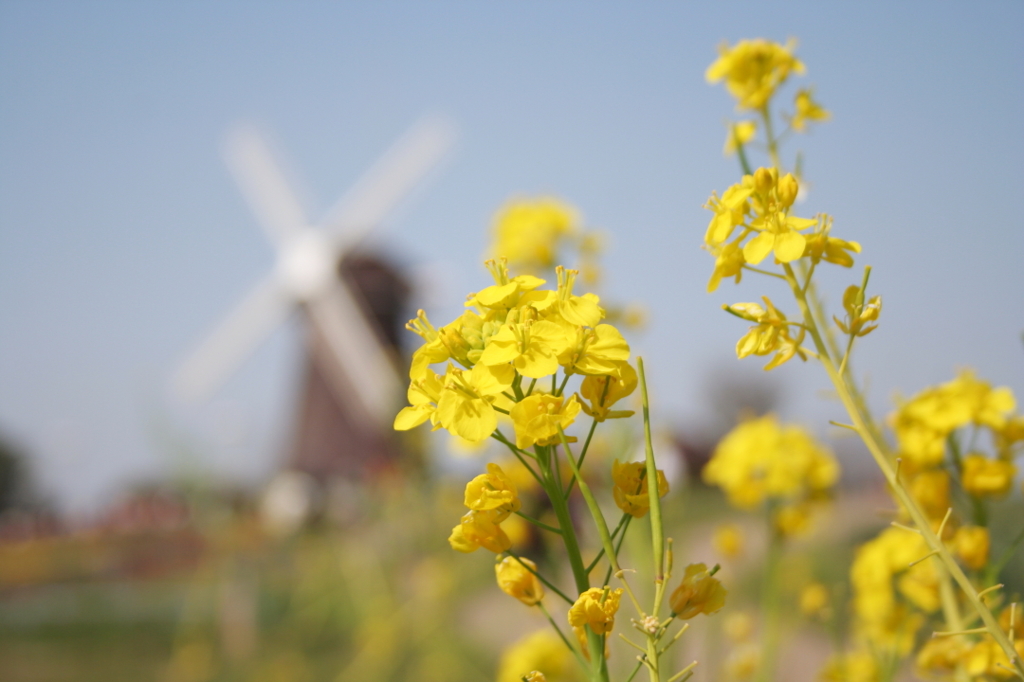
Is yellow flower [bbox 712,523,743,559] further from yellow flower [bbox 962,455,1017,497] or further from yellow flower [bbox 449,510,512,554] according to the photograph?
yellow flower [bbox 449,510,512,554]

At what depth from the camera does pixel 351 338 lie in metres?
13.7

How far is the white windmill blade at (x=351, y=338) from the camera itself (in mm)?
13312

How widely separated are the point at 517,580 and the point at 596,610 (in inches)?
6.0

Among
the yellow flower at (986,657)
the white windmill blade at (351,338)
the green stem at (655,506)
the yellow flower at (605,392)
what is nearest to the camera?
the green stem at (655,506)

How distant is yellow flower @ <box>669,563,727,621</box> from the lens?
66cm

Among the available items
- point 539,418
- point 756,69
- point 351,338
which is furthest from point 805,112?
point 351,338

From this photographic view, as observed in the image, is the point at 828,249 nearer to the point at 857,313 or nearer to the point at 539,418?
the point at 857,313

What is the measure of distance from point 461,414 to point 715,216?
1.23 feet

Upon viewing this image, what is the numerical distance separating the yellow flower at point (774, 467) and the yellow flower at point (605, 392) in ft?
3.46

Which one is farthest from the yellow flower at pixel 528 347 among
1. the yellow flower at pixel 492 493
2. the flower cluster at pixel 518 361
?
the yellow flower at pixel 492 493

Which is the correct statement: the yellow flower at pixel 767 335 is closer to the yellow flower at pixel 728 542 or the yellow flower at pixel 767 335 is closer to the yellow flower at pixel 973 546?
the yellow flower at pixel 973 546

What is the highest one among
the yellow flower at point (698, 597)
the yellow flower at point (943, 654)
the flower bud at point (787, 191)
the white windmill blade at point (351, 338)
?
the white windmill blade at point (351, 338)

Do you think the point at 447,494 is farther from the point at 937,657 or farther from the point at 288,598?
the point at 288,598

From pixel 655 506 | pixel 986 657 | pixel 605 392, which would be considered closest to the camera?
pixel 655 506
